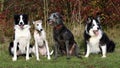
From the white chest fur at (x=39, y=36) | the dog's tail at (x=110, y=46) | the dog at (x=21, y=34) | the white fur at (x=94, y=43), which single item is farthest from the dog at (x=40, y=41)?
the dog's tail at (x=110, y=46)

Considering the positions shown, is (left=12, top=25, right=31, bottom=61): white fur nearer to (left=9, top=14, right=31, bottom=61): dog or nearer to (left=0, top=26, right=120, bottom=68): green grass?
(left=9, top=14, right=31, bottom=61): dog

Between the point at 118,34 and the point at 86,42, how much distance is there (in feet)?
11.6

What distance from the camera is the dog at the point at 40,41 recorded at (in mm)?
10906

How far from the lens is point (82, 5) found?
15.1m

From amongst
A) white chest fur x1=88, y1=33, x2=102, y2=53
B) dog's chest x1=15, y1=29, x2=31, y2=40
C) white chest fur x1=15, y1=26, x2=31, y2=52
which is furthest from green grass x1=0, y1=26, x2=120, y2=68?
dog's chest x1=15, y1=29, x2=31, y2=40

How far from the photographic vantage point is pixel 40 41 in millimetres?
11141

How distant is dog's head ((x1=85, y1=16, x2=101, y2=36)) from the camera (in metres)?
10.9

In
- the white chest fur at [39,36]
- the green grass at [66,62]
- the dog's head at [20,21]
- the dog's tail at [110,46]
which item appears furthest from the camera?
the dog's tail at [110,46]

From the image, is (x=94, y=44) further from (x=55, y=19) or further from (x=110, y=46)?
(x=55, y=19)

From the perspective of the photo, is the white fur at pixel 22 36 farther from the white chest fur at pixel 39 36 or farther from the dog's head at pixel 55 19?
the dog's head at pixel 55 19

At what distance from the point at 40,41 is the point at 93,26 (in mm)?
1562

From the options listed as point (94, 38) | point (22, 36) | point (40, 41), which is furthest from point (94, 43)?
point (22, 36)

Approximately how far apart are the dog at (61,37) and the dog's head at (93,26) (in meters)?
0.56

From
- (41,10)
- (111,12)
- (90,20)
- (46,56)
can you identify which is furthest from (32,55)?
(111,12)
